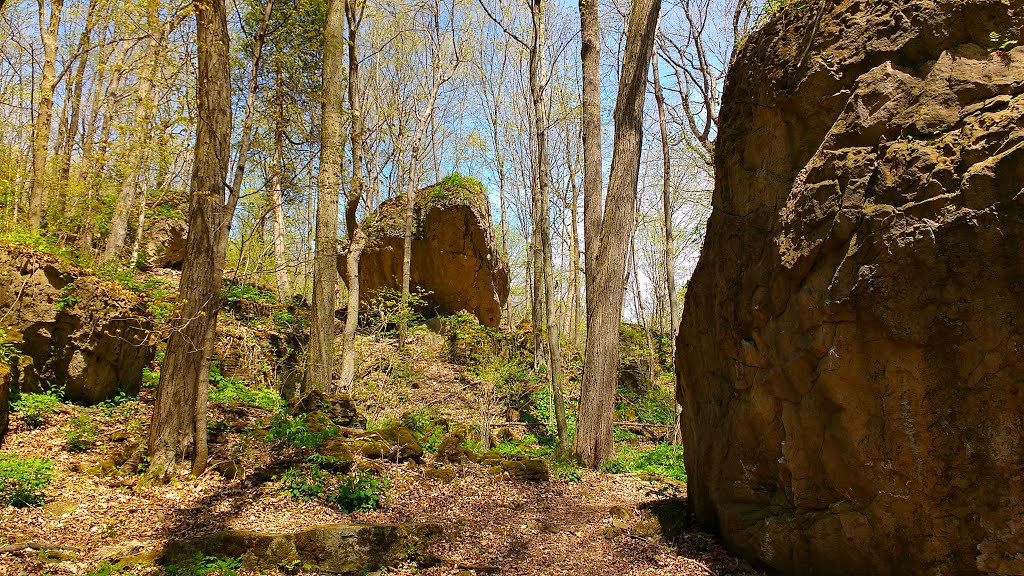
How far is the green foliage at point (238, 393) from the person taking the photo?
7966 millimetres

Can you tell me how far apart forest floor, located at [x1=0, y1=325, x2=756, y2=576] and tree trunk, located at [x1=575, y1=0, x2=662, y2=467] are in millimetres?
800

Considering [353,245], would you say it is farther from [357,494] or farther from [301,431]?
[357,494]

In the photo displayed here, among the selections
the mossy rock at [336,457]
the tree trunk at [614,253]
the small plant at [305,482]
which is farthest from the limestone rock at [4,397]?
the tree trunk at [614,253]

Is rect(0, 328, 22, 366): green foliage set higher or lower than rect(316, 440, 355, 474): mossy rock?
higher

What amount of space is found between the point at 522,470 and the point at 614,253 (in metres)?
3.33

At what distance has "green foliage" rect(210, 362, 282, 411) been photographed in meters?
7.97


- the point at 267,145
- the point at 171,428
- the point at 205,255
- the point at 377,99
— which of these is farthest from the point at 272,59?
the point at 377,99

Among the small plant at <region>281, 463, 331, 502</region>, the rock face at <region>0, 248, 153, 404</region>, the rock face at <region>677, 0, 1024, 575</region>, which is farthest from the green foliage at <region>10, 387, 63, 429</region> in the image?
the rock face at <region>677, 0, 1024, 575</region>

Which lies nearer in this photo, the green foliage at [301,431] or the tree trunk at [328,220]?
the green foliage at [301,431]

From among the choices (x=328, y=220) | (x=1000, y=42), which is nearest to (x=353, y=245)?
(x=328, y=220)

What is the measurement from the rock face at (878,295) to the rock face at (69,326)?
6142mm

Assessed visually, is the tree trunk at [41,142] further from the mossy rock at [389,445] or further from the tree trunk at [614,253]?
the tree trunk at [614,253]

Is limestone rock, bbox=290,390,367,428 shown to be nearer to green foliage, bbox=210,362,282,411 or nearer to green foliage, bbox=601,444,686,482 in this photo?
green foliage, bbox=210,362,282,411

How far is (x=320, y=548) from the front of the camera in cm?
395
